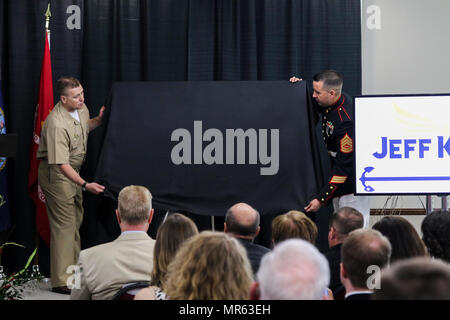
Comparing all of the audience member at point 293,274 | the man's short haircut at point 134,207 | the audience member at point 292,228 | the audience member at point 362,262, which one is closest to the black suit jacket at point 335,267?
the audience member at point 292,228

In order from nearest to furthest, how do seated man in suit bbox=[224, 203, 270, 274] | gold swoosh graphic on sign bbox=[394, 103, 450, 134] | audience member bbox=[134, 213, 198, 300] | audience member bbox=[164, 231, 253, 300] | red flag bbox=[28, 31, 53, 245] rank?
audience member bbox=[164, 231, 253, 300]
audience member bbox=[134, 213, 198, 300]
seated man in suit bbox=[224, 203, 270, 274]
gold swoosh graphic on sign bbox=[394, 103, 450, 134]
red flag bbox=[28, 31, 53, 245]

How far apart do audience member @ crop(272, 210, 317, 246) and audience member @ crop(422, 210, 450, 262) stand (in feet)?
1.65

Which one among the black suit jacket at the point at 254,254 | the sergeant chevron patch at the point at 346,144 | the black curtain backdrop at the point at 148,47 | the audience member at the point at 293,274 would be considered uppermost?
the black curtain backdrop at the point at 148,47

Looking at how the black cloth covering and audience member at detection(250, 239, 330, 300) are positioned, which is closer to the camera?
audience member at detection(250, 239, 330, 300)

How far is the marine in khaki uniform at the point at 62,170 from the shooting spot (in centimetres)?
448

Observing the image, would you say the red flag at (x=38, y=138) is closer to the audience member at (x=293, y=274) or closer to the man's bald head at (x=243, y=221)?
the man's bald head at (x=243, y=221)

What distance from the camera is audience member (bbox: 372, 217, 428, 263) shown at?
249 centimetres

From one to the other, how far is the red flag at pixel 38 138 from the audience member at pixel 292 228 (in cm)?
238

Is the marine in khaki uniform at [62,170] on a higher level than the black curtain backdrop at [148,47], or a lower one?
lower


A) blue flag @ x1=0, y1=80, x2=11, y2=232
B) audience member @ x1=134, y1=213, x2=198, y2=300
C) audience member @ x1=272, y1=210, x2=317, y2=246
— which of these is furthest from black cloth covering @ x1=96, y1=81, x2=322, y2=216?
audience member @ x1=134, y1=213, x2=198, y2=300

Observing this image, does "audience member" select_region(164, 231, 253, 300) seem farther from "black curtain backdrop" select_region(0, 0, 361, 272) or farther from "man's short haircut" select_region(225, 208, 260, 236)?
"black curtain backdrop" select_region(0, 0, 361, 272)

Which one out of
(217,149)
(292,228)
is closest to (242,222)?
(292,228)

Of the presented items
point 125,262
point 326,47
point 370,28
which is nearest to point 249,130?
point 326,47

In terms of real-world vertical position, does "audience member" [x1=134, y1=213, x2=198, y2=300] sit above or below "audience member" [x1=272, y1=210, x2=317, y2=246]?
above
